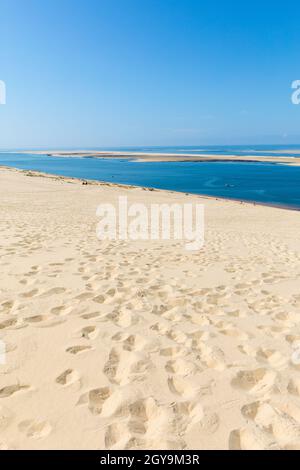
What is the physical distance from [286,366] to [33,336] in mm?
2895

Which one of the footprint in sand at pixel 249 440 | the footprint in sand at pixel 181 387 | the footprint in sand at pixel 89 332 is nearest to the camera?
the footprint in sand at pixel 249 440

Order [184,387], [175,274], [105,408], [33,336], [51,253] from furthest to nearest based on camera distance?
[51,253] → [175,274] → [33,336] → [184,387] → [105,408]

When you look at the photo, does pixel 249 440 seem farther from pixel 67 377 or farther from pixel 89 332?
pixel 89 332

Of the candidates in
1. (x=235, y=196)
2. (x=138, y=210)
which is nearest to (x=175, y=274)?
(x=138, y=210)

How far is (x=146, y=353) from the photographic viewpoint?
11.0 feet

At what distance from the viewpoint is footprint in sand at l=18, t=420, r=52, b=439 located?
2279 mm

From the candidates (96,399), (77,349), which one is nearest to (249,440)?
(96,399)

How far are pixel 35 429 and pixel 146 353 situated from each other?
4.39ft

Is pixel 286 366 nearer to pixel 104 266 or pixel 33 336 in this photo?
pixel 33 336

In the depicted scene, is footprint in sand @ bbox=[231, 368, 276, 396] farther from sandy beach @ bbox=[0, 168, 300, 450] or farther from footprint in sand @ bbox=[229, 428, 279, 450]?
Result: footprint in sand @ bbox=[229, 428, 279, 450]

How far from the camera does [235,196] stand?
29.9 meters

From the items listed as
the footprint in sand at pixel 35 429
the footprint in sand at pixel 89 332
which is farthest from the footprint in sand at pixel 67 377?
the footprint in sand at pixel 89 332

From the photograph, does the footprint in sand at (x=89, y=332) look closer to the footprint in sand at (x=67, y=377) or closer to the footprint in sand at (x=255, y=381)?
the footprint in sand at (x=67, y=377)

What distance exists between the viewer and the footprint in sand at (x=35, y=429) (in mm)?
2279
